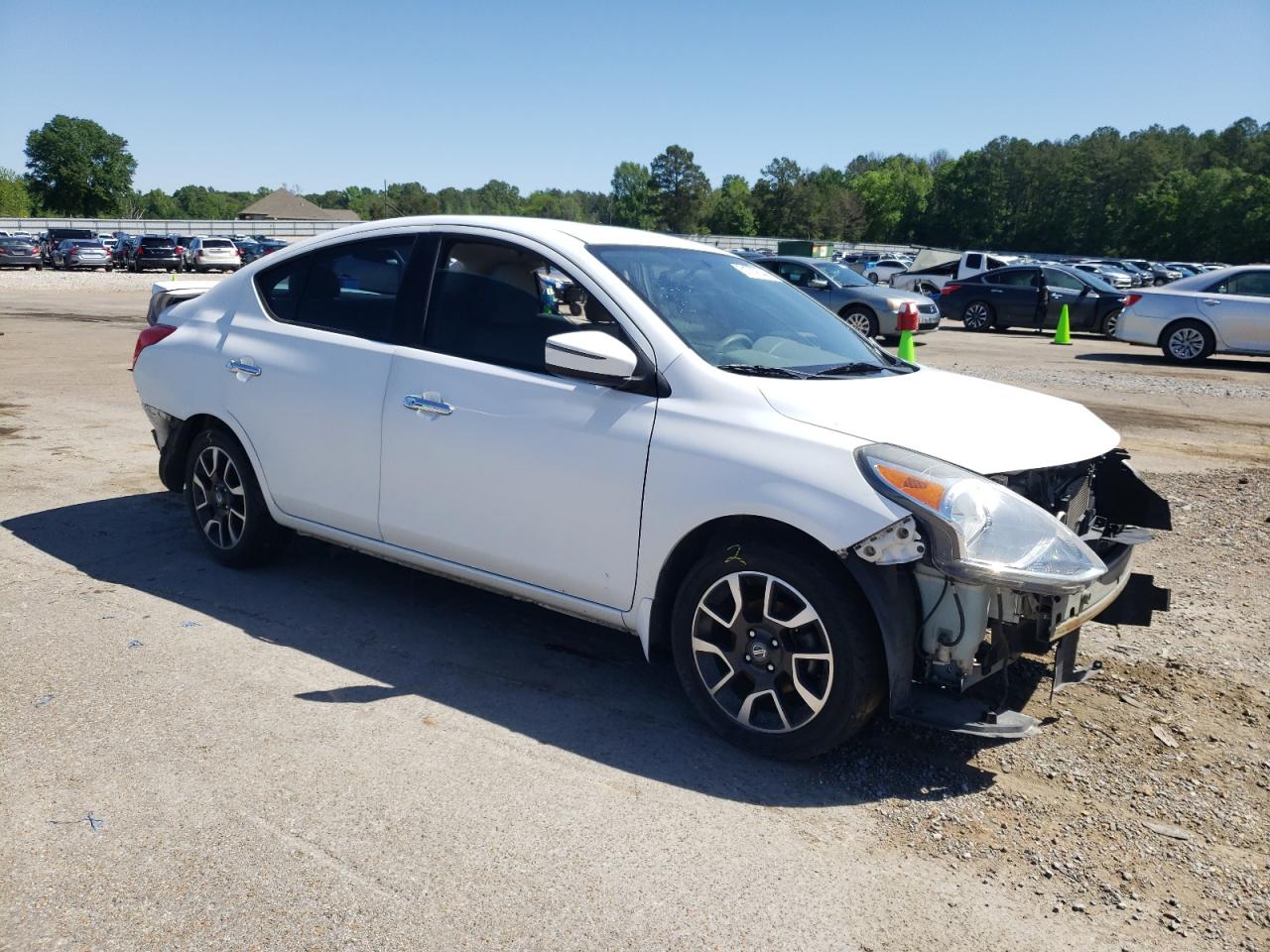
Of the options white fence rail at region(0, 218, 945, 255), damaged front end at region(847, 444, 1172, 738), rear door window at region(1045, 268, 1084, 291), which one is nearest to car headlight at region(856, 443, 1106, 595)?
damaged front end at region(847, 444, 1172, 738)

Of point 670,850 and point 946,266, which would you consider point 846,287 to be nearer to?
point 670,850

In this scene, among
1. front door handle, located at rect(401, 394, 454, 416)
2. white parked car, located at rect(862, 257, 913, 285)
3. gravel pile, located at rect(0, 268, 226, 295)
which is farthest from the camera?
white parked car, located at rect(862, 257, 913, 285)

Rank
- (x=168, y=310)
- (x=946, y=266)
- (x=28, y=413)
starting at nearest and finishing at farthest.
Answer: (x=168, y=310) < (x=28, y=413) < (x=946, y=266)

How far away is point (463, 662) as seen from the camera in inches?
171

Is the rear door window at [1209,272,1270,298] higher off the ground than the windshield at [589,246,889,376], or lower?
higher

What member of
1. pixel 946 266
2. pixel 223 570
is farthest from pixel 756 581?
pixel 946 266

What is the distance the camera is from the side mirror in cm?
374

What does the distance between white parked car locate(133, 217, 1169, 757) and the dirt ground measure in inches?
12.7

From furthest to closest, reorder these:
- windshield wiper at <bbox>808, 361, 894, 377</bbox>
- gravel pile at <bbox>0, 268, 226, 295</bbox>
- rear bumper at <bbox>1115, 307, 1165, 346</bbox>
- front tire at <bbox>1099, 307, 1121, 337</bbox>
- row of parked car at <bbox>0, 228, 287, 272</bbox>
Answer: row of parked car at <bbox>0, 228, 287, 272</bbox>, gravel pile at <bbox>0, 268, 226, 295</bbox>, front tire at <bbox>1099, 307, 1121, 337</bbox>, rear bumper at <bbox>1115, 307, 1165, 346</bbox>, windshield wiper at <bbox>808, 361, 894, 377</bbox>

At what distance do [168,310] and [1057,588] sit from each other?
488 centimetres

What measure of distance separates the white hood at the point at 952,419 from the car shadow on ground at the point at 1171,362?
1387 cm

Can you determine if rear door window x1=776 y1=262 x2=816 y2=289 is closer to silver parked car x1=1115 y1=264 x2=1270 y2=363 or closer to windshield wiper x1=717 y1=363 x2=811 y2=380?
silver parked car x1=1115 y1=264 x2=1270 y2=363

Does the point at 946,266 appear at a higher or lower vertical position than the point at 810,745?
higher

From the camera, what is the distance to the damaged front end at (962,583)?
3180 mm
